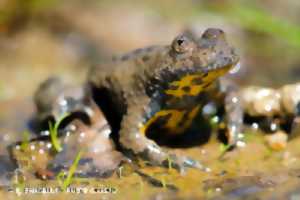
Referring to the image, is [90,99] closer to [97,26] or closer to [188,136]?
[188,136]

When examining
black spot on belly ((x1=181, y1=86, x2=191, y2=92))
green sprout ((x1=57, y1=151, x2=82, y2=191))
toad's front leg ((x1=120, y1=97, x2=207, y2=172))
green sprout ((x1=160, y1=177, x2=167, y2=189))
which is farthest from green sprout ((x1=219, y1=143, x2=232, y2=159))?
green sprout ((x1=57, y1=151, x2=82, y2=191))

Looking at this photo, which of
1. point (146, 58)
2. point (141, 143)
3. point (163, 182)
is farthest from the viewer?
point (146, 58)

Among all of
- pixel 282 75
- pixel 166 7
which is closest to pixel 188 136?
pixel 282 75

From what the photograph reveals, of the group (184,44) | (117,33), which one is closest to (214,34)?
(184,44)

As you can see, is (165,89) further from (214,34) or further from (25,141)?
(25,141)

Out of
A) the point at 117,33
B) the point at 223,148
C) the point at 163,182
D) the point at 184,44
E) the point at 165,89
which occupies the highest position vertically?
the point at 117,33

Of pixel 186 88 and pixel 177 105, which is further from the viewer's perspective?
pixel 177 105

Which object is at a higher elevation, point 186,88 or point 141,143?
point 186,88
